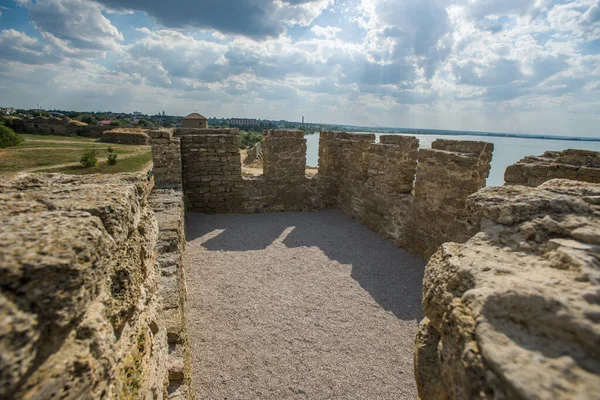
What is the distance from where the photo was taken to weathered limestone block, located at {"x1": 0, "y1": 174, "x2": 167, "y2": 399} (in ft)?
2.79

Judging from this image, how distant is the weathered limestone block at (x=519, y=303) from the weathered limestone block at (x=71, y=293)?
127cm

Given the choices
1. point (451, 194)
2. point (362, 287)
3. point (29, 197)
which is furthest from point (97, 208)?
point (451, 194)

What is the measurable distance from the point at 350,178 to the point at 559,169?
434 centimetres

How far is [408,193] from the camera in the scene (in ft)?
21.5

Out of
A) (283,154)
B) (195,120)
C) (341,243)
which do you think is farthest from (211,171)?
(195,120)

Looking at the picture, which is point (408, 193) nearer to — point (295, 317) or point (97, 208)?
point (295, 317)

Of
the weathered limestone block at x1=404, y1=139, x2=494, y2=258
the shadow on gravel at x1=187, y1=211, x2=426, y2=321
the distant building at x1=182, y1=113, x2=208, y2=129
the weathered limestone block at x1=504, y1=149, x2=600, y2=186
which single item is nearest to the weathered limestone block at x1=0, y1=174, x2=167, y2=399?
the shadow on gravel at x1=187, y1=211, x2=426, y2=321

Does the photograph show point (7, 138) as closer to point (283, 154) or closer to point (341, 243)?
point (283, 154)

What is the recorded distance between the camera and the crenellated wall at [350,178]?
5215mm

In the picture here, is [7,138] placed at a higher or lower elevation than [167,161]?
lower

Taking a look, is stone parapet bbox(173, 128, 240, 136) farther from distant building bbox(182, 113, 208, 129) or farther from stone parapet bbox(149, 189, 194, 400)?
distant building bbox(182, 113, 208, 129)

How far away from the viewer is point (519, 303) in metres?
1.08

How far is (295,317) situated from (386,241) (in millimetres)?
3089

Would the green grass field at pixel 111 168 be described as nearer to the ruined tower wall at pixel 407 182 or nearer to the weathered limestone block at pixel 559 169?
the ruined tower wall at pixel 407 182
